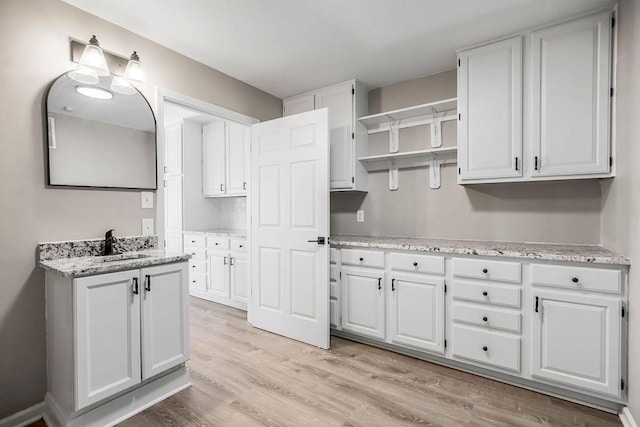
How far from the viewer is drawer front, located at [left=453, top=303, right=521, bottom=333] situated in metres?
2.08

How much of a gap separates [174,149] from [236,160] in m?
1.11

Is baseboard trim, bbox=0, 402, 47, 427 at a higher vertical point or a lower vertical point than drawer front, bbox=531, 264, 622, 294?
lower

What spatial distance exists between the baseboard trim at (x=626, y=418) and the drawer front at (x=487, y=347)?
524mm

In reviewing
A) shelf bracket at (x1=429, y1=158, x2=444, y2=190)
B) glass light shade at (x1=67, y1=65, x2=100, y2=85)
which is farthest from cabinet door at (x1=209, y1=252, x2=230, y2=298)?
shelf bracket at (x1=429, y1=158, x2=444, y2=190)

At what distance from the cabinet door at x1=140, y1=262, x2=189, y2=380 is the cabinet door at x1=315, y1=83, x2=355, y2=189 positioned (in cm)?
177

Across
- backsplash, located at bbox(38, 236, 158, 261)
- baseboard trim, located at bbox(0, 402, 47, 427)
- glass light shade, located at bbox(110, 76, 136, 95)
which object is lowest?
baseboard trim, located at bbox(0, 402, 47, 427)

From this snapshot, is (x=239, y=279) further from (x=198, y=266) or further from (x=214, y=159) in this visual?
(x=214, y=159)

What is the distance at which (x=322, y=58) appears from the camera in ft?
8.70

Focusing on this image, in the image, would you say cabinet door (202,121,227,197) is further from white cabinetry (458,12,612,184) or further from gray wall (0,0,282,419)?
white cabinetry (458,12,612,184)

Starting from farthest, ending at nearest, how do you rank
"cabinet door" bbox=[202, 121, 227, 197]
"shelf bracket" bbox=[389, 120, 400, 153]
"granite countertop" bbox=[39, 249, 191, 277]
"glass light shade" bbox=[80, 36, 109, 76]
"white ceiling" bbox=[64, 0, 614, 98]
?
"cabinet door" bbox=[202, 121, 227, 197] → "shelf bracket" bbox=[389, 120, 400, 153] → "white ceiling" bbox=[64, 0, 614, 98] → "glass light shade" bbox=[80, 36, 109, 76] → "granite countertop" bbox=[39, 249, 191, 277]

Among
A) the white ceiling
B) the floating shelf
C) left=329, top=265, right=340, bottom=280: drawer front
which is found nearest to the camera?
the white ceiling

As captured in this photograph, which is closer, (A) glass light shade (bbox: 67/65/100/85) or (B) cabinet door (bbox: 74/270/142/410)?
(B) cabinet door (bbox: 74/270/142/410)

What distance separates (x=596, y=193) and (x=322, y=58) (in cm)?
243

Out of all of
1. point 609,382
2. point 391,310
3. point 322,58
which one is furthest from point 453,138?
point 609,382
